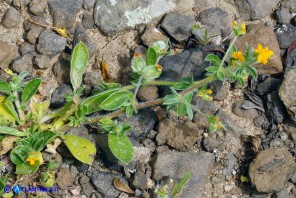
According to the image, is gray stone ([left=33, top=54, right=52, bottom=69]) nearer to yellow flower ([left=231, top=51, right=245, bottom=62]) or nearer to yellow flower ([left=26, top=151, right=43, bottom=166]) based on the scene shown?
yellow flower ([left=26, top=151, right=43, bottom=166])

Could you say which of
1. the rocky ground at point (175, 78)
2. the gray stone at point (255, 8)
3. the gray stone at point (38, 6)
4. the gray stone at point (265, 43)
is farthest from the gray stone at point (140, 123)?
the gray stone at point (255, 8)

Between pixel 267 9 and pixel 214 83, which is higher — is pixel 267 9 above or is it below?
above

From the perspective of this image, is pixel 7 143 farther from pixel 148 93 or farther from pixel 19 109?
pixel 148 93

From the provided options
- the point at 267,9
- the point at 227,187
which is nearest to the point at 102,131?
the point at 227,187

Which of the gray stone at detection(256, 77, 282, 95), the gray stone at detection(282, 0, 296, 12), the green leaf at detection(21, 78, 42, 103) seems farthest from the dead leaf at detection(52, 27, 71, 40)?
the gray stone at detection(282, 0, 296, 12)

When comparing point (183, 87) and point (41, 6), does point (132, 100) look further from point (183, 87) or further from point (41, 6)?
point (41, 6)

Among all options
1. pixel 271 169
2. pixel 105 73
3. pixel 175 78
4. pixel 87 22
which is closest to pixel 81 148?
pixel 105 73

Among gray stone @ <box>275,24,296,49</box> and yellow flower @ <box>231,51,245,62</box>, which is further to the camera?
gray stone @ <box>275,24,296,49</box>
